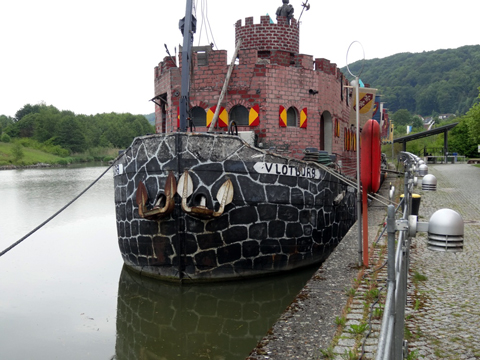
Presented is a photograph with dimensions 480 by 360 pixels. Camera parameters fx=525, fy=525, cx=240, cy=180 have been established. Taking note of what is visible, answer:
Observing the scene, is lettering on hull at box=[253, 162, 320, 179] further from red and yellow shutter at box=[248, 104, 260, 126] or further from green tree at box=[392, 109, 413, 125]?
green tree at box=[392, 109, 413, 125]

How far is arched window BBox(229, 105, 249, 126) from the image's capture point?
11172mm

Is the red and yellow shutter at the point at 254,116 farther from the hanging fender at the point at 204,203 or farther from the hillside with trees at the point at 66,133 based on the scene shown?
the hillside with trees at the point at 66,133

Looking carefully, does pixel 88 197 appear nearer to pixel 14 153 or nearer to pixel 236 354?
pixel 236 354

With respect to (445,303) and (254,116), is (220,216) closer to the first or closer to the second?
(254,116)

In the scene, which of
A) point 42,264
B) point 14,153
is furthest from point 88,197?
point 14,153

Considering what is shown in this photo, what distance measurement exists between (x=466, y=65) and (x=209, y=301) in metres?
156

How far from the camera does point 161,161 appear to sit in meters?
8.22

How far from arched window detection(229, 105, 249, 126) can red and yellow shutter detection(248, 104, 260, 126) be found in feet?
0.76

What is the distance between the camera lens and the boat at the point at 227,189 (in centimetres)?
808

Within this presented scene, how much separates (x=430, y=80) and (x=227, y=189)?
157386 mm

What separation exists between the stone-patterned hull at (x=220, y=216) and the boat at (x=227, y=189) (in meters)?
0.02

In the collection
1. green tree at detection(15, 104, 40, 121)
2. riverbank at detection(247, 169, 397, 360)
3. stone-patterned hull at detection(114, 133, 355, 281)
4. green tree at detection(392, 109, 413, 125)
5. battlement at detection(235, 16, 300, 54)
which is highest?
green tree at detection(15, 104, 40, 121)

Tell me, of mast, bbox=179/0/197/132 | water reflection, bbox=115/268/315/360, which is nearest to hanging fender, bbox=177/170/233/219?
water reflection, bbox=115/268/315/360

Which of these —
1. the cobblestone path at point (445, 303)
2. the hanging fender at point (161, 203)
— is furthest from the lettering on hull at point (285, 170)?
the cobblestone path at point (445, 303)
